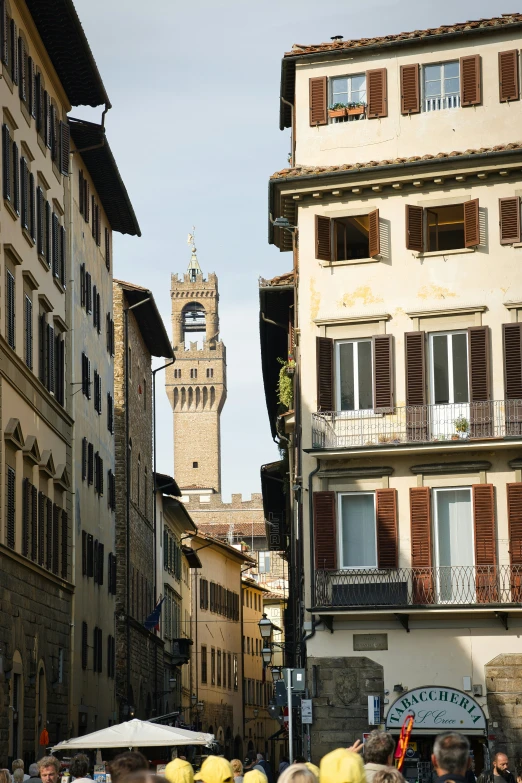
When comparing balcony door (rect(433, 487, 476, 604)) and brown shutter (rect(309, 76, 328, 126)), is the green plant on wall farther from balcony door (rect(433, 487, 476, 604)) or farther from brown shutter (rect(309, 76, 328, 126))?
balcony door (rect(433, 487, 476, 604))

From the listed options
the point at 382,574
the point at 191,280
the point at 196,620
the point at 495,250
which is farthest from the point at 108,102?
the point at 191,280

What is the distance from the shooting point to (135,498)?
51.5 m

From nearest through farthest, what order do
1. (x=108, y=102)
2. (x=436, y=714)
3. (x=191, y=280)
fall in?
(x=436, y=714)
(x=108, y=102)
(x=191, y=280)

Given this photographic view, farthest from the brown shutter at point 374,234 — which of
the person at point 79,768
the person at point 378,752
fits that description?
the person at point 378,752

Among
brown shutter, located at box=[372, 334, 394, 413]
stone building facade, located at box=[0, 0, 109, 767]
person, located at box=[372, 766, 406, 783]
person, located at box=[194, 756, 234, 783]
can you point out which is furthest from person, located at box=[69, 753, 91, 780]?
brown shutter, located at box=[372, 334, 394, 413]

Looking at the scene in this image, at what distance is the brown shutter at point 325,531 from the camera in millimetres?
30938

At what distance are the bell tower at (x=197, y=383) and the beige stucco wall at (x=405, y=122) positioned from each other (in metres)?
149

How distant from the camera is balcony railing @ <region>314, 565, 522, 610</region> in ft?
97.6

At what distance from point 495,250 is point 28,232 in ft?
31.9

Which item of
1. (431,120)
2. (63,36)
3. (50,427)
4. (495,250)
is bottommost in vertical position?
(50,427)

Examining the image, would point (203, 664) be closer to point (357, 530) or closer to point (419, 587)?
point (357, 530)

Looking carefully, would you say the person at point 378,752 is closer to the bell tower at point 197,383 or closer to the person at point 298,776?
the person at point 298,776

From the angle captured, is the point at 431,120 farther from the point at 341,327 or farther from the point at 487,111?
the point at 341,327

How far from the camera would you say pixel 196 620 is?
80.3 metres
